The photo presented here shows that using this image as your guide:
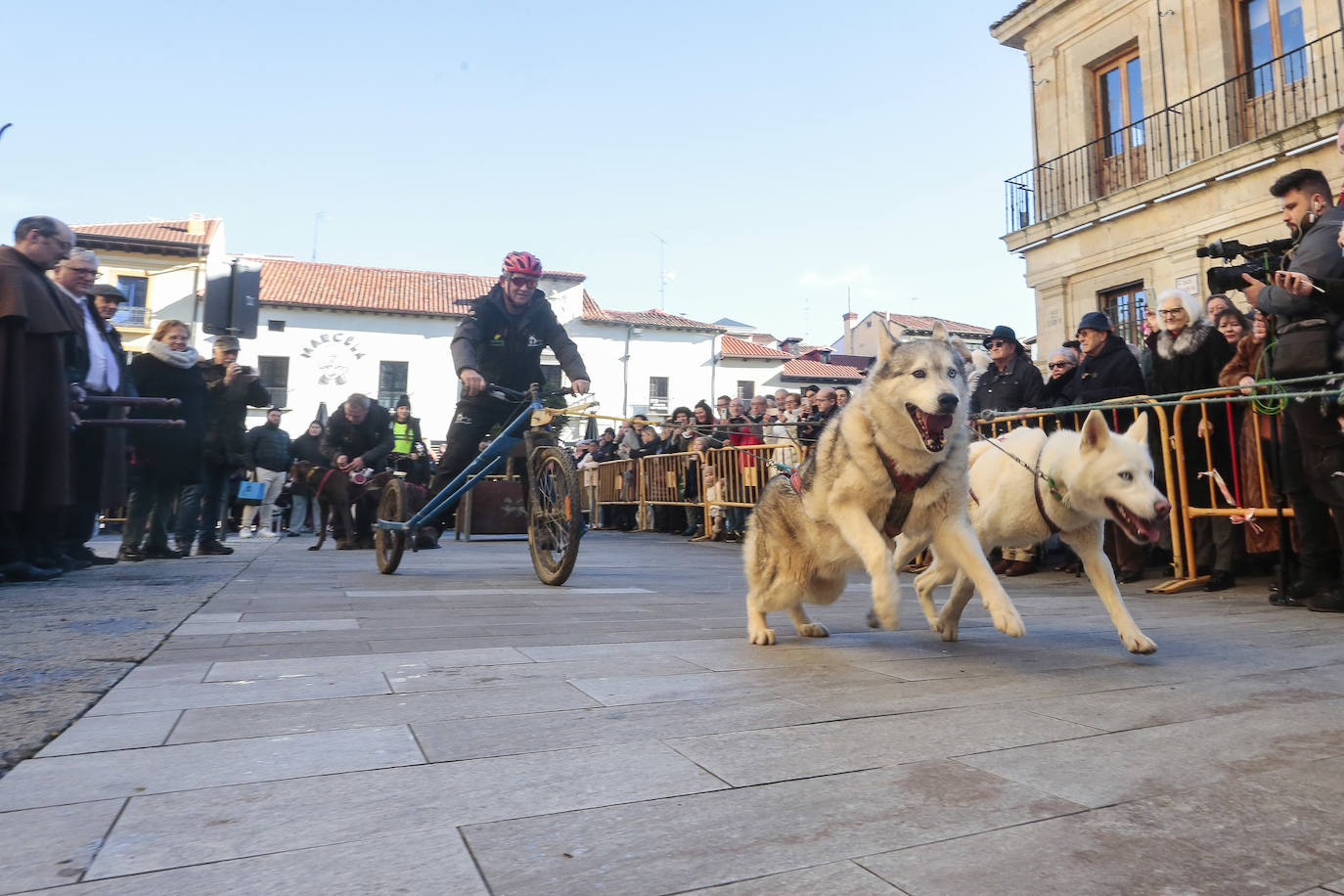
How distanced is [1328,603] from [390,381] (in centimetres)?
4425

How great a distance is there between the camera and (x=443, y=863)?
122 centimetres

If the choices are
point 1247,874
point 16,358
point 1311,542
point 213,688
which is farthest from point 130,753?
point 1311,542

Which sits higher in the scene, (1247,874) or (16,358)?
(16,358)

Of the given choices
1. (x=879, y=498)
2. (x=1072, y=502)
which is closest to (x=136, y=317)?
(x=879, y=498)

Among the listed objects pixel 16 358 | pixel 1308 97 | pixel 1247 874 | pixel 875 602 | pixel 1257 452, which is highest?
pixel 1308 97

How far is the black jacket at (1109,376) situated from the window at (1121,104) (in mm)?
10725

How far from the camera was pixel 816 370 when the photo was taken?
52344mm

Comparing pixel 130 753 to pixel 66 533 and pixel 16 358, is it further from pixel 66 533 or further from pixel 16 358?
pixel 66 533

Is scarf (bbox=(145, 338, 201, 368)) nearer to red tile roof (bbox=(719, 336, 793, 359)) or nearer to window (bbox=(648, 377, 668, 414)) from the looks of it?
window (bbox=(648, 377, 668, 414))

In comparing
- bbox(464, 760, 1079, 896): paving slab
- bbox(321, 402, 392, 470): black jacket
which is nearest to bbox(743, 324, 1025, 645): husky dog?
bbox(464, 760, 1079, 896): paving slab

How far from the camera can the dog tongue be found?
316cm

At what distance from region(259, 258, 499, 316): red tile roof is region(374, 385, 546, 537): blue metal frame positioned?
37949 mm

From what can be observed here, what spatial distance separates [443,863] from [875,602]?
6.82 ft

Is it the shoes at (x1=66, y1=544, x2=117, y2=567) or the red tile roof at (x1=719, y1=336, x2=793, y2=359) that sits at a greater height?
the red tile roof at (x1=719, y1=336, x2=793, y2=359)
